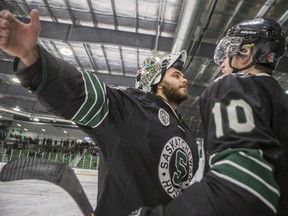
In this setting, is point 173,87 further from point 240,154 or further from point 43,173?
point 43,173

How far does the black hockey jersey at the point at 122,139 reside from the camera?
1.16 m

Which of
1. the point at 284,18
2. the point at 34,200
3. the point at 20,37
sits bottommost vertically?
the point at 34,200

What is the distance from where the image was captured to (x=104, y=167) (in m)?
1.48

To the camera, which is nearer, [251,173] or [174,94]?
[251,173]

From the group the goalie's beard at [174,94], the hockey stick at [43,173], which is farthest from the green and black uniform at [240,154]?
the hockey stick at [43,173]

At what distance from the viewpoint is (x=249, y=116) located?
0.78 meters

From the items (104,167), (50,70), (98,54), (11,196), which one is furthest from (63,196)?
(98,54)

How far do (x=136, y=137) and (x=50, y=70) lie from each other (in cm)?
58

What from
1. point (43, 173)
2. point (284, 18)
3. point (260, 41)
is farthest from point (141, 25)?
point (260, 41)

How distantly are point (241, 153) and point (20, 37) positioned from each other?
87 centimetres

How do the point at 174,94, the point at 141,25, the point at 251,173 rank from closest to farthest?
the point at 251,173 → the point at 174,94 → the point at 141,25

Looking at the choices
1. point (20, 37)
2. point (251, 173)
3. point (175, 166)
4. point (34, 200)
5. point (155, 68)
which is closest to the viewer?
point (251, 173)

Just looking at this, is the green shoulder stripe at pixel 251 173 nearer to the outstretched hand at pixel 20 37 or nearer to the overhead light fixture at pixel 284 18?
the outstretched hand at pixel 20 37

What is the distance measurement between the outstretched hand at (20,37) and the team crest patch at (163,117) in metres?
0.81
